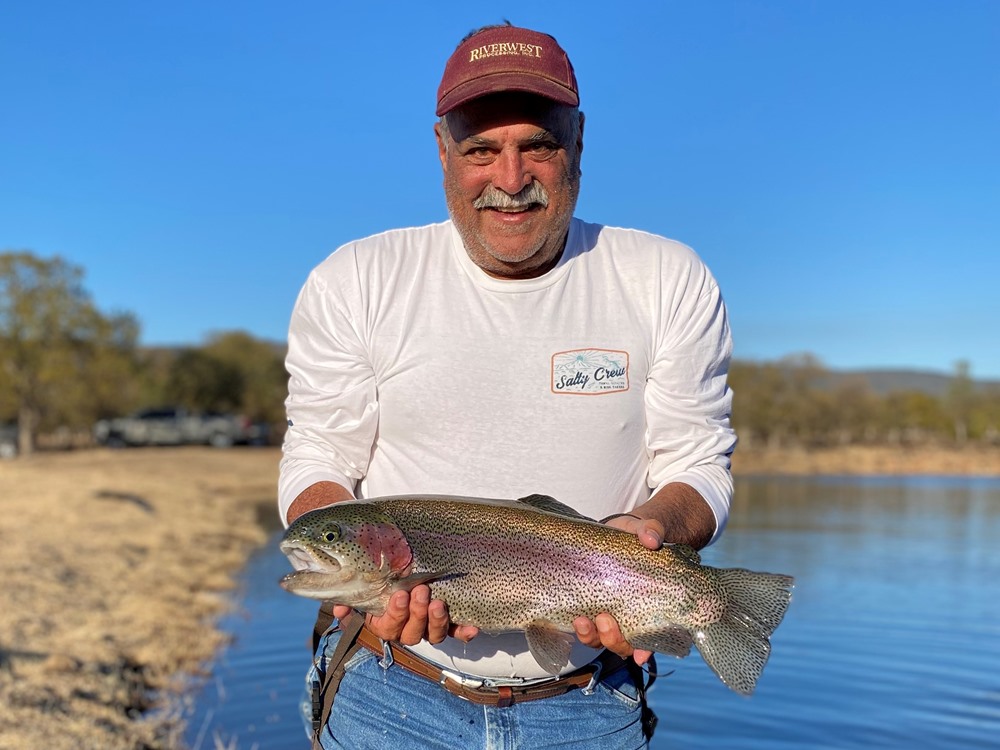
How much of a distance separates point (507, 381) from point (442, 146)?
958mm

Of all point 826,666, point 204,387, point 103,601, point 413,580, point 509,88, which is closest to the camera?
point 413,580

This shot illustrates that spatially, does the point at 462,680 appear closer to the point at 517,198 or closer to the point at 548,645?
the point at 548,645

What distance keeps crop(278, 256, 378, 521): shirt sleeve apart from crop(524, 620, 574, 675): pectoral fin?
2.92ft

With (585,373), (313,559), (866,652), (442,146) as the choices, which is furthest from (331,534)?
(866,652)

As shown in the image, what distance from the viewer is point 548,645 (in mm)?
3395

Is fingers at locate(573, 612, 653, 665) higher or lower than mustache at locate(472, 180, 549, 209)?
lower

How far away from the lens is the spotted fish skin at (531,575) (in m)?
3.36

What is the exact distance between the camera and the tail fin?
11.4 ft

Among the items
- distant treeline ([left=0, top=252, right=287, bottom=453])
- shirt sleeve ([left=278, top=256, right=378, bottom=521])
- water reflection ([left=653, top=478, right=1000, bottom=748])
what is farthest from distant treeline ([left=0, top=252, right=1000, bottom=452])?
shirt sleeve ([left=278, top=256, right=378, bottom=521])

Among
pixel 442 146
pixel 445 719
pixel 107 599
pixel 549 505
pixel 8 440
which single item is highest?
pixel 442 146

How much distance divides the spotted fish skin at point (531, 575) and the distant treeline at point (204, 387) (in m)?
60.6

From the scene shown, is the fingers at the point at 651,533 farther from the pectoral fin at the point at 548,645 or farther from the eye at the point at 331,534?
the eye at the point at 331,534

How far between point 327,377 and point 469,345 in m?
0.54

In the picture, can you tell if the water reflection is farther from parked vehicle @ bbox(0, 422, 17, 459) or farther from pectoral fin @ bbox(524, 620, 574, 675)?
parked vehicle @ bbox(0, 422, 17, 459)
